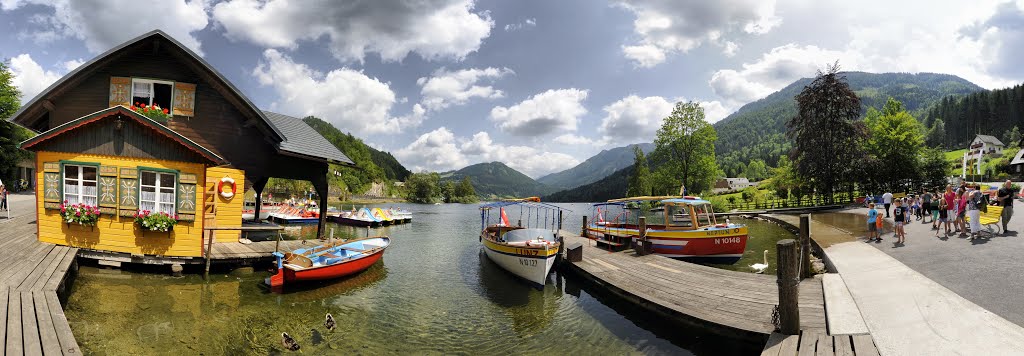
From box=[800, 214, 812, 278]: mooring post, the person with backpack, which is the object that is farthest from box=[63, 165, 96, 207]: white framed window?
the person with backpack

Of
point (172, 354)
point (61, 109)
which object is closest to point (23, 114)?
point (61, 109)

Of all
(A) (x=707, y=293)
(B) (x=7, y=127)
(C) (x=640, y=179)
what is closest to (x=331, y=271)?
(A) (x=707, y=293)

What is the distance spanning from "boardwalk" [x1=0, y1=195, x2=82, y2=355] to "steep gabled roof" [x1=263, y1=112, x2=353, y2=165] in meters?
7.17

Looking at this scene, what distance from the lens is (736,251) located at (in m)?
17.5

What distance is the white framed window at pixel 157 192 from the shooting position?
1280cm

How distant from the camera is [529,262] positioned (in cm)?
1462

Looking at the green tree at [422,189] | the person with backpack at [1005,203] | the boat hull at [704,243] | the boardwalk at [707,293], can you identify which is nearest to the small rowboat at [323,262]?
the boardwalk at [707,293]

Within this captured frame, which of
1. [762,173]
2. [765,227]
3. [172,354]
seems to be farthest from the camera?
[762,173]

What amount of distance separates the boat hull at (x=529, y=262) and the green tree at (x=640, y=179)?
55.3m

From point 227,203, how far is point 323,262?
205 inches

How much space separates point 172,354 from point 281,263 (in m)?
4.91

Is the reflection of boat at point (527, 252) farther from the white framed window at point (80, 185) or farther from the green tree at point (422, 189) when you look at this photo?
the green tree at point (422, 189)

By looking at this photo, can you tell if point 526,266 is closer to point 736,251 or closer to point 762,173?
point 736,251

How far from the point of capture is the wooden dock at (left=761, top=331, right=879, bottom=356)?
21.4ft
